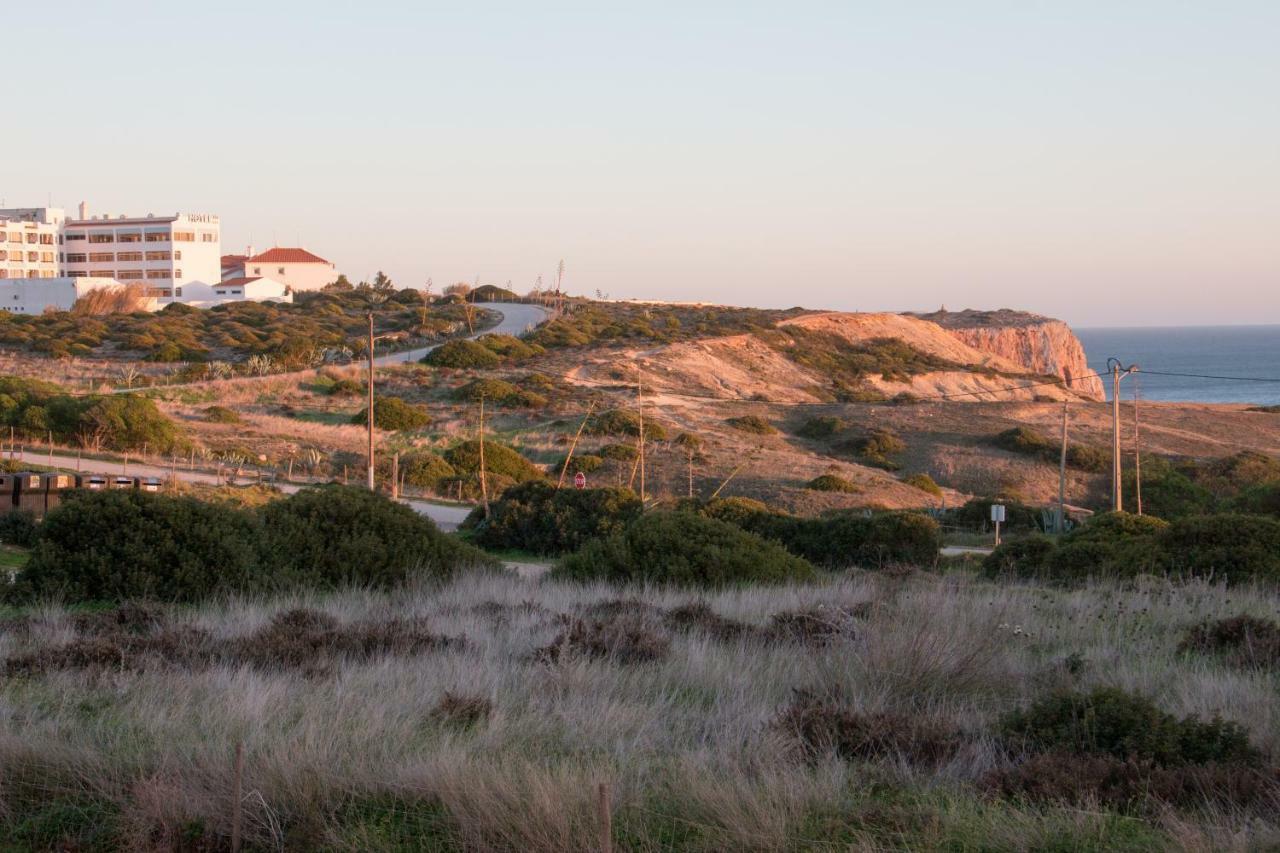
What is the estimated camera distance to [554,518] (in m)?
24.4

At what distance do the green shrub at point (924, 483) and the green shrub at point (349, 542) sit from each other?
30.9 metres

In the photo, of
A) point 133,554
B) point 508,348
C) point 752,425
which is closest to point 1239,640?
point 133,554

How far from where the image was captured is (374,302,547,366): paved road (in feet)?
217

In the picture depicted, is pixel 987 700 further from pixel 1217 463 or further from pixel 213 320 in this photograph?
pixel 213 320

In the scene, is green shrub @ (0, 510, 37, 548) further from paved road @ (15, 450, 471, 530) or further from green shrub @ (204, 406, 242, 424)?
green shrub @ (204, 406, 242, 424)

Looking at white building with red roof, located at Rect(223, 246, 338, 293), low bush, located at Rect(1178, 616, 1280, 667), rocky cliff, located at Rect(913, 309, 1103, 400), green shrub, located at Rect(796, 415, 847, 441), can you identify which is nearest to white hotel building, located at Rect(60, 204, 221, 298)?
white building with red roof, located at Rect(223, 246, 338, 293)

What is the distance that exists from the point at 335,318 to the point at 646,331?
72.5 feet

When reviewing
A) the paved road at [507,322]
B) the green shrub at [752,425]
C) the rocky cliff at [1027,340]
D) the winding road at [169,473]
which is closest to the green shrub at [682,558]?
the winding road at [169,473]

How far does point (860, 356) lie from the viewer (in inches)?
3177

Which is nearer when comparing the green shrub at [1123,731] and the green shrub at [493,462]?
the green shrub at [1123,731]

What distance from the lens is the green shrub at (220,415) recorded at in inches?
1811

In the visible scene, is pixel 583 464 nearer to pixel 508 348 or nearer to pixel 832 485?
pixel 832 485

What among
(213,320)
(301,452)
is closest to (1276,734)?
(301,452)

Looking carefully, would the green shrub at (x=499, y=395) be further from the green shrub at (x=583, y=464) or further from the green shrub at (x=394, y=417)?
the green shrub at (x=583, y=464)
